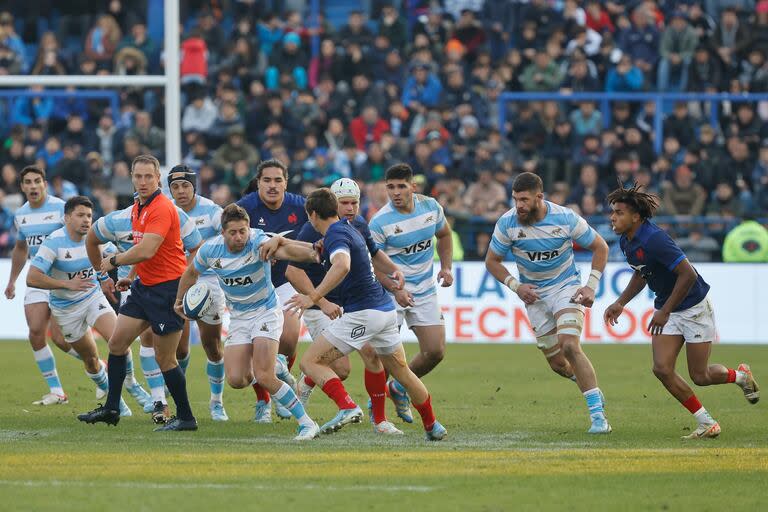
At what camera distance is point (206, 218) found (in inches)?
527

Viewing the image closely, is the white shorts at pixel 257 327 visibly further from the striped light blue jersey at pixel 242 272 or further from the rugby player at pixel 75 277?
the rugby player at pixel 75 277

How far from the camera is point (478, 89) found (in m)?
26.6

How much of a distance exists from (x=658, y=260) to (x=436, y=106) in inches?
580

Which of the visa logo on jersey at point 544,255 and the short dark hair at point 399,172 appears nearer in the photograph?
the visa logo on jersey at point 544,255

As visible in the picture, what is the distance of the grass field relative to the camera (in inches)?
332

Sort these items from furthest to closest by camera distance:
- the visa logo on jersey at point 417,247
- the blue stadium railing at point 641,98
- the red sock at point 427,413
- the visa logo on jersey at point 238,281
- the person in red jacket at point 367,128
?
the person in red jacket at point 367,128
the blue stadium railing at point 641,98
the visa logo on jersey at point 417,247
the visa logo on jersey at point 238,281
the red sock at point 427,413

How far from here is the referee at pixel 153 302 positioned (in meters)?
11.5

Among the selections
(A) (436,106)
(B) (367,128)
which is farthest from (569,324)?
(B) (367,128)

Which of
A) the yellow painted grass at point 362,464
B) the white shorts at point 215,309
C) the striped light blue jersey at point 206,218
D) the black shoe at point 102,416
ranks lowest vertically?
the black shoe at point 102,416

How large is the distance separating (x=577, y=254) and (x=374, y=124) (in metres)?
4.93

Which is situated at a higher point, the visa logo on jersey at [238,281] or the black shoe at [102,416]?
the visa logo on jersey at [238,281]

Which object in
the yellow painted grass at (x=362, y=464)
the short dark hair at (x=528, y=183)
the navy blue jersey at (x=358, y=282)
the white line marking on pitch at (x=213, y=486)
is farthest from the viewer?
the short dark hair at (x=528, y=183)

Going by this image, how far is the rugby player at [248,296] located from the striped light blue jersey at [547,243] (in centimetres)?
215

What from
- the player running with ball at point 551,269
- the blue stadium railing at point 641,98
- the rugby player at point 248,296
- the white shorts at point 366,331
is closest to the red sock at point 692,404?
the player running with ball at point 551,269
